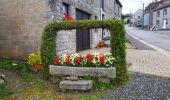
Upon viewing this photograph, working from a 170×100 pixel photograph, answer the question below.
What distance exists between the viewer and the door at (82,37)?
12609 millimetres

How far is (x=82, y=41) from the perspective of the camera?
13523 millimetres

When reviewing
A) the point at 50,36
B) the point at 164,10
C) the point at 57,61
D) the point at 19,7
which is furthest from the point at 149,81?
the point at 164,10

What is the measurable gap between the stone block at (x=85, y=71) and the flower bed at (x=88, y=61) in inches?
6.6

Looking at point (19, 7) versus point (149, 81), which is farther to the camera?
point (19, 7)

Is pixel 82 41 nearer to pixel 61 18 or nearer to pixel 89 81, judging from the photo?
pixel 61 18

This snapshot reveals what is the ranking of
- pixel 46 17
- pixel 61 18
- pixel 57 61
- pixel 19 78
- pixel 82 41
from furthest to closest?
pixel 82 41 → pixel 61 18 → pixel 46 17 → pixel 19 78 → pixel 57 61

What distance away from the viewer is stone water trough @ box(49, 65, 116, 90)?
5.80 m

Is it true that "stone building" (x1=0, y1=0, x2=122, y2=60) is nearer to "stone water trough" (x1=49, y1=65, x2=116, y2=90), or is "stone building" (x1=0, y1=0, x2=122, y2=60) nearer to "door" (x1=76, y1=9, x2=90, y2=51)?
"door" (x1=76, y1=9, x2=90, y2=51)

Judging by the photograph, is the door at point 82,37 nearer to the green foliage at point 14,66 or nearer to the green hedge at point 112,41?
the green foliage at point 14,66

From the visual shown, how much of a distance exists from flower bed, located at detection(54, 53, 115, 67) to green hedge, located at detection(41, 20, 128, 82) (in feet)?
0.69

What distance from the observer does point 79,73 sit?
6.16 m

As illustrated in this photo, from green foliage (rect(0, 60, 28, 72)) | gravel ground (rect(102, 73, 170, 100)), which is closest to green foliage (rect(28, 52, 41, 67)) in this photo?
green foliage (rect(0, 60, 28, 72))

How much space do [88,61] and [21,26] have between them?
408cm

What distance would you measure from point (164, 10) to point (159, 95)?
5447 centimetres
